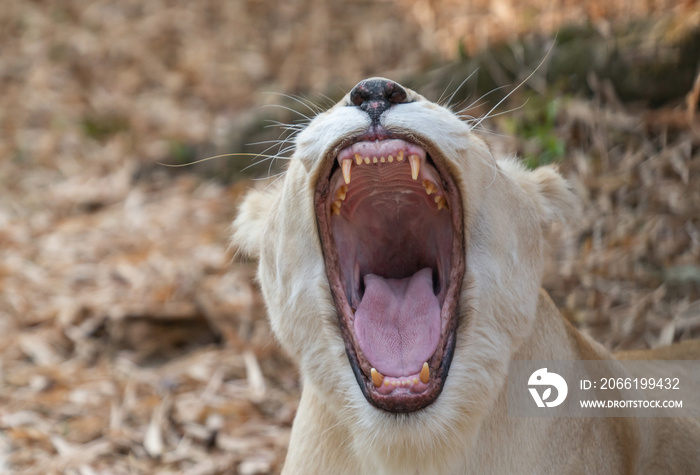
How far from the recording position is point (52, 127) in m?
8.41

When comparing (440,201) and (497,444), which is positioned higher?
(440,201)

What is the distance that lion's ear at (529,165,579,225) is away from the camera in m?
2.84

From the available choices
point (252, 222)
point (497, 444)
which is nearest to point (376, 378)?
point (497, 444)

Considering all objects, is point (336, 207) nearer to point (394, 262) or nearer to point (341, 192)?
point (341, 192)

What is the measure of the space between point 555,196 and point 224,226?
3.88 meters

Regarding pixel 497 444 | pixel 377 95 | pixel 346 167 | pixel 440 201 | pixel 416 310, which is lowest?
pixel 497 444

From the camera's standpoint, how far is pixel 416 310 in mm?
2623

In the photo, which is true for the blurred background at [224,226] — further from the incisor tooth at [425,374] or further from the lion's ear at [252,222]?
the incisor tooth at [425,374]

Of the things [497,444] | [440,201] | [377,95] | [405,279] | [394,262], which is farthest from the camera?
[394,262]

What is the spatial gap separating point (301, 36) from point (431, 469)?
8162mm

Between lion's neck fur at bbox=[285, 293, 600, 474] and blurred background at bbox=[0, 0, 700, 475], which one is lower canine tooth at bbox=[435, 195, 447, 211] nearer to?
blurred background at bbox=[0, 0, 700, 475]

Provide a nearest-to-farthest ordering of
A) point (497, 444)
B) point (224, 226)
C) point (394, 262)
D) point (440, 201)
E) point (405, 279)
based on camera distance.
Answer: point (497, 444)
point (440, 201)
point (405, 279)
point (394, 262)
point (224, 226)

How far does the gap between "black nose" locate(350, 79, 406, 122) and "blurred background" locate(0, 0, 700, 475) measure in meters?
0.32

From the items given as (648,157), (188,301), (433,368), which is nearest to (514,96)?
(648,157)
